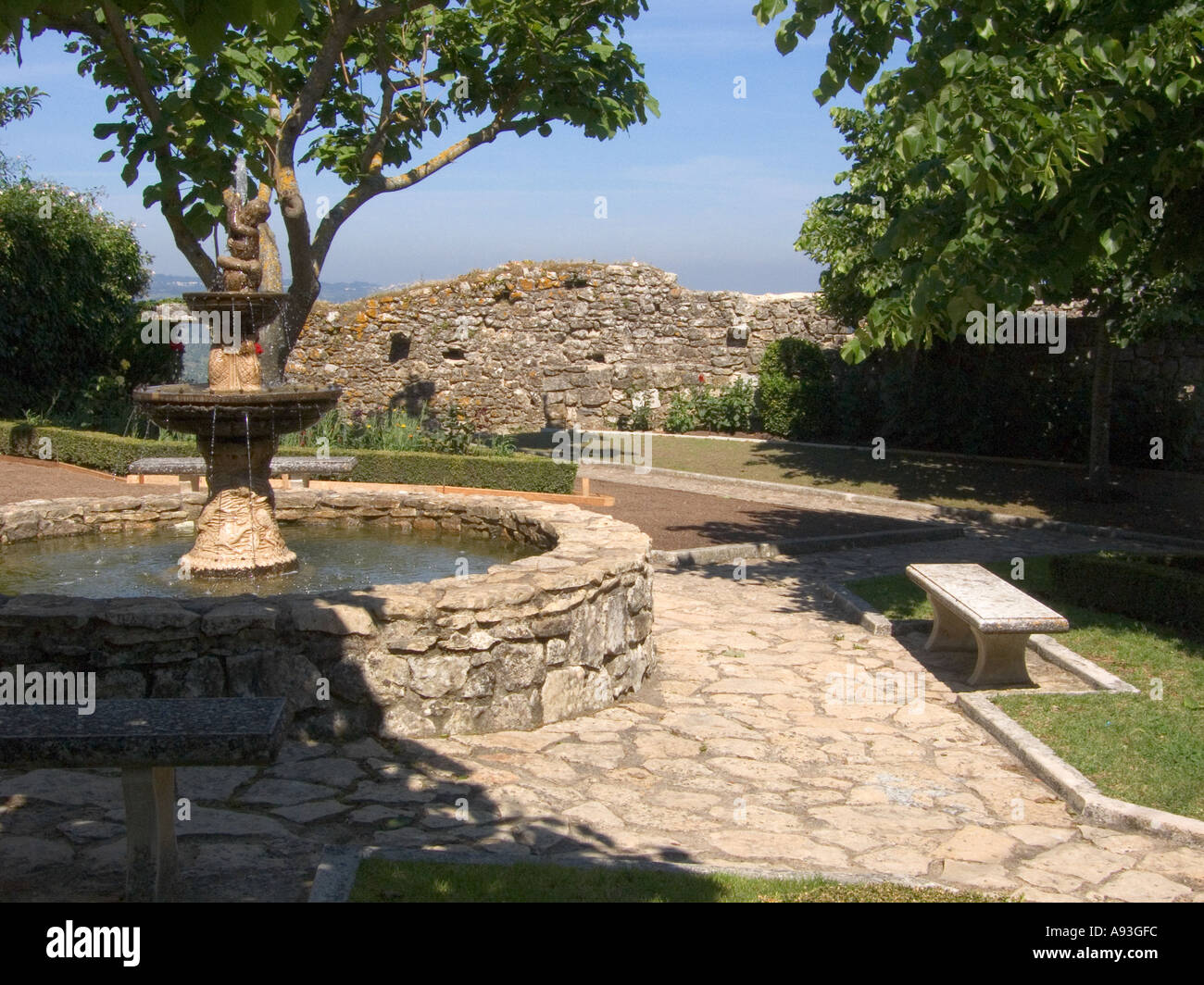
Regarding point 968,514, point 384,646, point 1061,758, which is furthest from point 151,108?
point 968,514

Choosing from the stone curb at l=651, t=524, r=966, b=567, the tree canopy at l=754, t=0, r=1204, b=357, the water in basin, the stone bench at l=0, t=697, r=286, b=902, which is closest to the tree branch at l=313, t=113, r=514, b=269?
the water in basin

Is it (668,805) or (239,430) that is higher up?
(239,430)

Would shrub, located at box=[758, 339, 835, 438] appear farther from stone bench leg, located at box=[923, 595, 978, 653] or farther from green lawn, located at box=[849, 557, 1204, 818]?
stone bench leg, located at box=[923, 595, 978, 653]

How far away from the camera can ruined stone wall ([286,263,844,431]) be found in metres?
20.9

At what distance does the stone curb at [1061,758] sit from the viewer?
468 centimetres

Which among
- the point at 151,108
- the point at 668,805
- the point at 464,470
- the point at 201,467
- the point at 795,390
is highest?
the point at 151,108

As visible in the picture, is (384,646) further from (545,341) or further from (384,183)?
(545,341)

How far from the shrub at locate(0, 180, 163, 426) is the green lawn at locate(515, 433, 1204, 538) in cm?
646

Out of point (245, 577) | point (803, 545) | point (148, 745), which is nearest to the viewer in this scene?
point (148, 745)

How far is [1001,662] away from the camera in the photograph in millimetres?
6902

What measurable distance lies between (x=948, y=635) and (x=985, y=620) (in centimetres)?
123

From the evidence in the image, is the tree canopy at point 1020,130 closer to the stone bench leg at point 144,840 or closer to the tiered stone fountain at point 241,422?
the tiered stone fountain at point 241,422

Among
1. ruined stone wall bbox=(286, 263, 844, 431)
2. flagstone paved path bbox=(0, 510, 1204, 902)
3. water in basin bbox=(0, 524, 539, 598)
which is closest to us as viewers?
flagstone paved path bbox=(0, 510, 1204, 902)

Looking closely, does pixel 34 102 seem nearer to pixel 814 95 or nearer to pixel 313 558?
pixel 313 558
